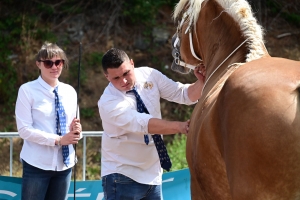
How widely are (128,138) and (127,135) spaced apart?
0.03m

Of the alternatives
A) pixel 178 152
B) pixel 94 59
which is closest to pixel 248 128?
pixel 178 152

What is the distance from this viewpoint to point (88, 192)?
5.15 metres

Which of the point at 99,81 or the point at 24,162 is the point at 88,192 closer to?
the point at 24,162

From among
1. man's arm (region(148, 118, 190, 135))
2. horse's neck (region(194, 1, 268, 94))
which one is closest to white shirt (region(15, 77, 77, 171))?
man's arm (region(148, 118, 190, 135))

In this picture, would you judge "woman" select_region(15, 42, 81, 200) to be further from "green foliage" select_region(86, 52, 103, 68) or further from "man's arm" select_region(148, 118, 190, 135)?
"green foliage" select_region(86, 52, 103, 68)

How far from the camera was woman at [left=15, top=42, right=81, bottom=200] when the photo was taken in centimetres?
456

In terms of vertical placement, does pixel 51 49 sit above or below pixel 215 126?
above

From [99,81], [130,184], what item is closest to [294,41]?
[99,81]

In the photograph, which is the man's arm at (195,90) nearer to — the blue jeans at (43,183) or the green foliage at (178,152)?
the blue jeans at (43,183)

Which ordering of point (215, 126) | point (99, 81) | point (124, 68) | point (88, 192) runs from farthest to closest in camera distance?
1. point (99, 81)
2. point (88, 192)
3. point (124, 68)
4. point (215, 126)

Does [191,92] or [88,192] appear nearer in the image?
[191,92]

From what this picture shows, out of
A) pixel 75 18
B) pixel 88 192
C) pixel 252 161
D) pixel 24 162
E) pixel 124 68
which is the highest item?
pixel 75 18

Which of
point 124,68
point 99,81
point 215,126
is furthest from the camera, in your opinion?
point 99,81

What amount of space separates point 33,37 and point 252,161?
7.68 metres
